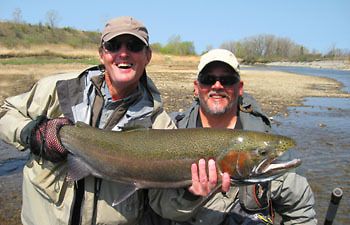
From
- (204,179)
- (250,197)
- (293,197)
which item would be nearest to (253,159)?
(204,179)

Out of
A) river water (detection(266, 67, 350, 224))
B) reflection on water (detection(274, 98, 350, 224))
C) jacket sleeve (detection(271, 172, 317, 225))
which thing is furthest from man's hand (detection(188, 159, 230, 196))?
reflection on water (detection(274, 98, 350, 224))

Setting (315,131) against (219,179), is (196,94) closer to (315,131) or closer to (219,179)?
(219,179)

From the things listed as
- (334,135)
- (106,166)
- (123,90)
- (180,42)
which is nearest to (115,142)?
(106,166)

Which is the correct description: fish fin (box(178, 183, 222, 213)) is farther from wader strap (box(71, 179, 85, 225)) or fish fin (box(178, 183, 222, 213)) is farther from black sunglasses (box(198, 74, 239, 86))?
black sunglasses (box(198, 74, 239, 86))

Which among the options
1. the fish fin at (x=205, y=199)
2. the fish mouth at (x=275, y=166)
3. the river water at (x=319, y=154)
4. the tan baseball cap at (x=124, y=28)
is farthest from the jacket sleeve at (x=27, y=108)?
the river water at (x=319, y=154)

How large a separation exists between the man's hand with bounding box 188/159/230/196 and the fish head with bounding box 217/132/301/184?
0.26 ft

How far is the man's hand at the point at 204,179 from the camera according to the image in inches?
116

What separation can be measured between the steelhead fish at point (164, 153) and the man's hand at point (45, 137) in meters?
0.07

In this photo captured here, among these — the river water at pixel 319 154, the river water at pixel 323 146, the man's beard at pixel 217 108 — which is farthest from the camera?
the river water at pixel 323 146

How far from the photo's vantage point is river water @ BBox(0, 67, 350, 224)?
630 cm

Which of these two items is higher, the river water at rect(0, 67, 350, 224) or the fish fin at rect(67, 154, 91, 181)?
the fish fin at rect(67, 154, 91, 181)

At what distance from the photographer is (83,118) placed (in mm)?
3221

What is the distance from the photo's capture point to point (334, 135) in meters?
11.1

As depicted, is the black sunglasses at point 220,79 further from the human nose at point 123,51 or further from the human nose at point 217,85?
the human nose at point 123,51
